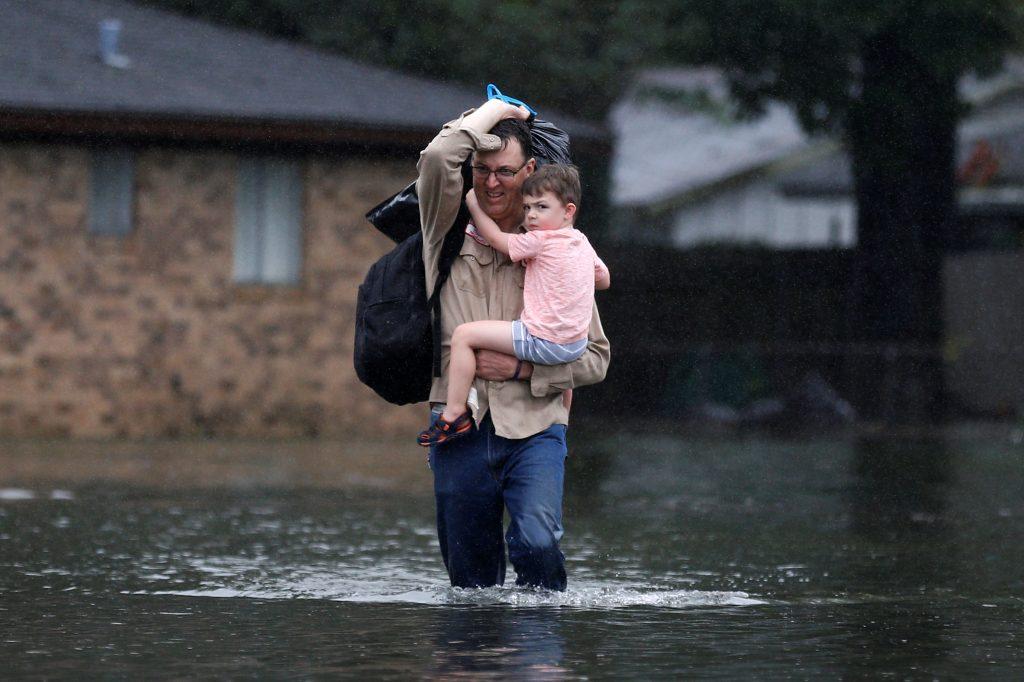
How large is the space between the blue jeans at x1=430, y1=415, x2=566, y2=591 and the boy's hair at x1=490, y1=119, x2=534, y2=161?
0.96 metres

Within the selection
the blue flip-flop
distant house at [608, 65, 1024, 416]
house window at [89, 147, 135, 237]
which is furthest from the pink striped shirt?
distant house at [608, 65, 1024, 416]

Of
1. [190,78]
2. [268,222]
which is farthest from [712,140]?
[190,78]

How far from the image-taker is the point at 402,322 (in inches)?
280

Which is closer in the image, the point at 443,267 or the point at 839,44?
the point at 443,267

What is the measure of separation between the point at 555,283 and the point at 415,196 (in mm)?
693

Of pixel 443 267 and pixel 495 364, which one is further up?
pixel 443 267

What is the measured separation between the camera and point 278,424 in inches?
762

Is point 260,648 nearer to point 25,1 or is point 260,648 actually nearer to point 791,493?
point 791,493

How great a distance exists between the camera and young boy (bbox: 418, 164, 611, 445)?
22.8ft

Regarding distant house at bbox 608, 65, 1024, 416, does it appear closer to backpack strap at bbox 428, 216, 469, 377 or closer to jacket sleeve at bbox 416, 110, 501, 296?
backpack strap at bbox 428, 216, 469, 377

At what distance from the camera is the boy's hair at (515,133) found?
709 centimetres

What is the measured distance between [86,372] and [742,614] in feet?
40.4

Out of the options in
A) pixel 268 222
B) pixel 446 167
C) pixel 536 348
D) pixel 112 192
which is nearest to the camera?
pixel 446 167

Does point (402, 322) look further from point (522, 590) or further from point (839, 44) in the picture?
point (839, 44)
